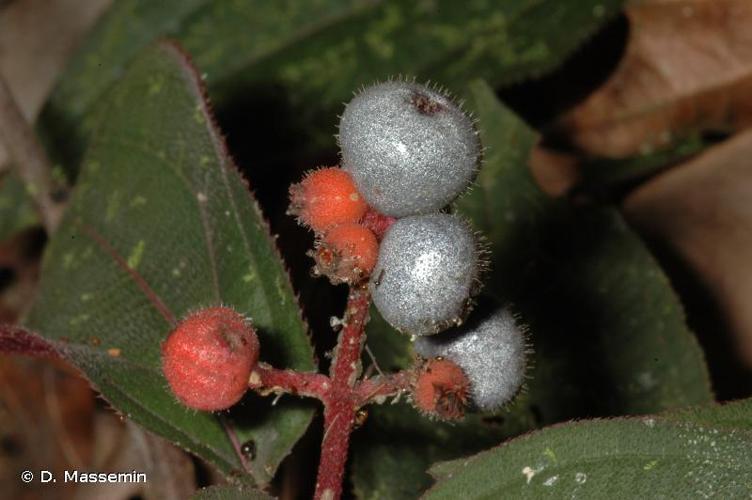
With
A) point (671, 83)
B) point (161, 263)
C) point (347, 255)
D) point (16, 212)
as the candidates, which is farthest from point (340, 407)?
point (671, 83)

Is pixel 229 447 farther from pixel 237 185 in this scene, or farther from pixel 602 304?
pixel 602 304

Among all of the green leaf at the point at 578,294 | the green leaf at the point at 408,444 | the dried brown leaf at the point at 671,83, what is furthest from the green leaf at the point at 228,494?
the dried brown leaf at the point at 671,83

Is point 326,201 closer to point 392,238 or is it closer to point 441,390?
point 392,238

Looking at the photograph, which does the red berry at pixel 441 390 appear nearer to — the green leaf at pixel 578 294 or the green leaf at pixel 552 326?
the green leaf at pixel 552 326

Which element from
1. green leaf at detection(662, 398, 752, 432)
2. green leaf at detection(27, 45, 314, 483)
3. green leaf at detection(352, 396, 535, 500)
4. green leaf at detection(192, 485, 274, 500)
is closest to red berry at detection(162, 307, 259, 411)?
green leaf at detection(192, 485, 274, 500)

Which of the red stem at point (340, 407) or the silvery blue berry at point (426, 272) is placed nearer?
the silvery blue berry at point (426, 272)
